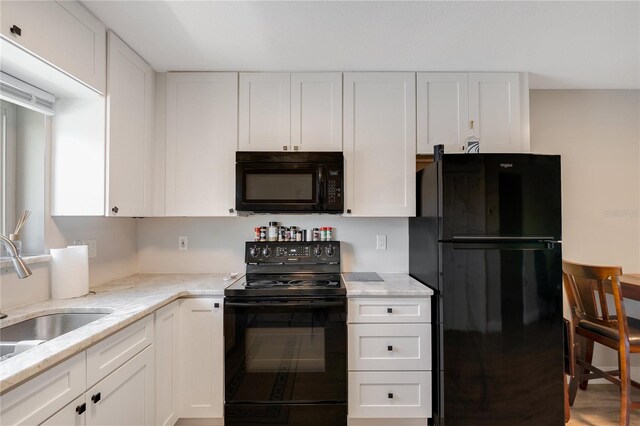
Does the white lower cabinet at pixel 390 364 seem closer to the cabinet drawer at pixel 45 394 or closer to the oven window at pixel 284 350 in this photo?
the oven window at pixel 284 350

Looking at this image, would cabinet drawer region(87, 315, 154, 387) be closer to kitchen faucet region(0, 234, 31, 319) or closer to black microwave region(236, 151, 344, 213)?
kitchen faucet region(0, 234, 31, 319)

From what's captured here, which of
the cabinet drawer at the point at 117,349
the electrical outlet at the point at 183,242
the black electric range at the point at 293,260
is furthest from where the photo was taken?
the electrical outlet at the point at 183,242

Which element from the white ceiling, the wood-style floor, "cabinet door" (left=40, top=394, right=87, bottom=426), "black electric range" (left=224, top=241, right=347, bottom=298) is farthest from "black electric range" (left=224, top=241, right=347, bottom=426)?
the wood-style floor

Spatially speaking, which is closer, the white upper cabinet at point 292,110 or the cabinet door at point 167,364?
the cabinet door at point 167,364

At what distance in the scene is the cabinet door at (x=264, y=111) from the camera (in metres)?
2.23

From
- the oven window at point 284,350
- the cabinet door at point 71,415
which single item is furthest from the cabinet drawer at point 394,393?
the cabinet door at point 71,415

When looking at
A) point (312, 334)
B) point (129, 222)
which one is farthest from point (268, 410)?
point (129, 222)

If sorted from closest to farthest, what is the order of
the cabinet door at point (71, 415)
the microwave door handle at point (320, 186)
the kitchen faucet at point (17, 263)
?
the cabinet door at point (71, 415) < the kitchen faucet at point (17, 263) < the microwave door handle at point (320, 186)

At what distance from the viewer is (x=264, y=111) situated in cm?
223

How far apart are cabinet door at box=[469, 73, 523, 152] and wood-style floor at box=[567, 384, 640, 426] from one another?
1.88 metres

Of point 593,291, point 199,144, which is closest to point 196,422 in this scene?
point 199,144

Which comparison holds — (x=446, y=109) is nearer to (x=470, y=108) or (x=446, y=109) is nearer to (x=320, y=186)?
(x=470, y=108)

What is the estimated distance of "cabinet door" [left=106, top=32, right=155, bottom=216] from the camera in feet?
5.81

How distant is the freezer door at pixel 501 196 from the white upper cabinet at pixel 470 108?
17.4 inches
